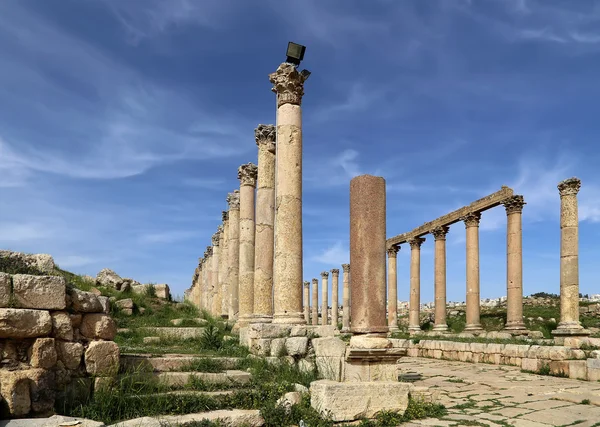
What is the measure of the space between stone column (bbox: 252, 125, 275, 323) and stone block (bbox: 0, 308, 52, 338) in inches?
323

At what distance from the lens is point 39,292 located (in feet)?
22.8

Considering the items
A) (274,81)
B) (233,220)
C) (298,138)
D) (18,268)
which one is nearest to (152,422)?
(18,268)

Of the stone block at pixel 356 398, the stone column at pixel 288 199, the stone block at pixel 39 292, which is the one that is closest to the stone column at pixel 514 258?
the stone column at pixel 288 199

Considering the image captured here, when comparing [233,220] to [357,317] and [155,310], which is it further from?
[357,317]

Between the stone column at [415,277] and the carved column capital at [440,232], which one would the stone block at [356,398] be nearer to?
the carved column capital at [440,232]

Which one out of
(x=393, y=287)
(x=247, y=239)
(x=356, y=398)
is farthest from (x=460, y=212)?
(x=356, y=398)

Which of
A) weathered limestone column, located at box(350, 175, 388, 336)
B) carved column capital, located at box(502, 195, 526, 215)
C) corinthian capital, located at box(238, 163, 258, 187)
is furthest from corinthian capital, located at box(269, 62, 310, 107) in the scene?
carved column capital, located at box(502, 195, 526, 215)

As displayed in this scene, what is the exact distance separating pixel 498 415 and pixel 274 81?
9.58 m

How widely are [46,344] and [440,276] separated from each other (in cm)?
2424

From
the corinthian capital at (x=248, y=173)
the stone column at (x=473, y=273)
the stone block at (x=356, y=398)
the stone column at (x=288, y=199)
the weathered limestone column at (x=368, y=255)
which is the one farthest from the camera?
the stone column at (x=473, y=273)

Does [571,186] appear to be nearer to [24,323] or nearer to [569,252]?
[569,252]

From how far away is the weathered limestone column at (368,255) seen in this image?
872 cm

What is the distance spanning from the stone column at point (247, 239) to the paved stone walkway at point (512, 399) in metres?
6.45

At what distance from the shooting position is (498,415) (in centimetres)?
836
